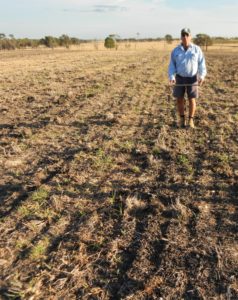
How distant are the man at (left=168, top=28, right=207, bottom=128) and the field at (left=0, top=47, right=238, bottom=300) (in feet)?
2.97

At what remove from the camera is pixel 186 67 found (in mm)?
6992

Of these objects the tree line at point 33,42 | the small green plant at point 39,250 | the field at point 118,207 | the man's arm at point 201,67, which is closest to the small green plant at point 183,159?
the field at point 118,207

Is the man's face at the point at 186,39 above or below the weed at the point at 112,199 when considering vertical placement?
above

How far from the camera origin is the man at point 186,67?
22.6ft

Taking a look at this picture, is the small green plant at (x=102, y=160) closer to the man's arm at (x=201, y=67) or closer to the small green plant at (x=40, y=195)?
the small green plant at (x=40, y=195)

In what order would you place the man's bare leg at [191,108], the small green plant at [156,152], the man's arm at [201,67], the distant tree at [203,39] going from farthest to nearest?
the distant tree at [203,39] < the man's bare leg at [191,108] < the man's arm at [201,67] < the small green plant at [156,152]

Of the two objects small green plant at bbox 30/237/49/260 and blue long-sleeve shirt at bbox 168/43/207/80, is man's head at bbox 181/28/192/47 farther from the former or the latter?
small green plant at bbox 30/237/49/260

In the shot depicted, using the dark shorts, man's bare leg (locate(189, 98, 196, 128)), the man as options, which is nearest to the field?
man's bare leg (locate(189, 98, 196, 128))

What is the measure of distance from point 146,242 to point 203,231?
0.67 meters

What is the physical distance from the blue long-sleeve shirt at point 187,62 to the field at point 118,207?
1210 millimetres

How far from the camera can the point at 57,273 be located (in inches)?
125

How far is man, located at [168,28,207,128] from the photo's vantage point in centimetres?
689

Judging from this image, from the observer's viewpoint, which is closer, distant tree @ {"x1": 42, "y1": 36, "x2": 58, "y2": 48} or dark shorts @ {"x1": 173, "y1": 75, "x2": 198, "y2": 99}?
dark shorts @ {"x1": 173, "y1": 75, "x2": 198, "y2": 99}

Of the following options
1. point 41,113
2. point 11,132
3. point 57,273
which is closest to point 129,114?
point 41,113
